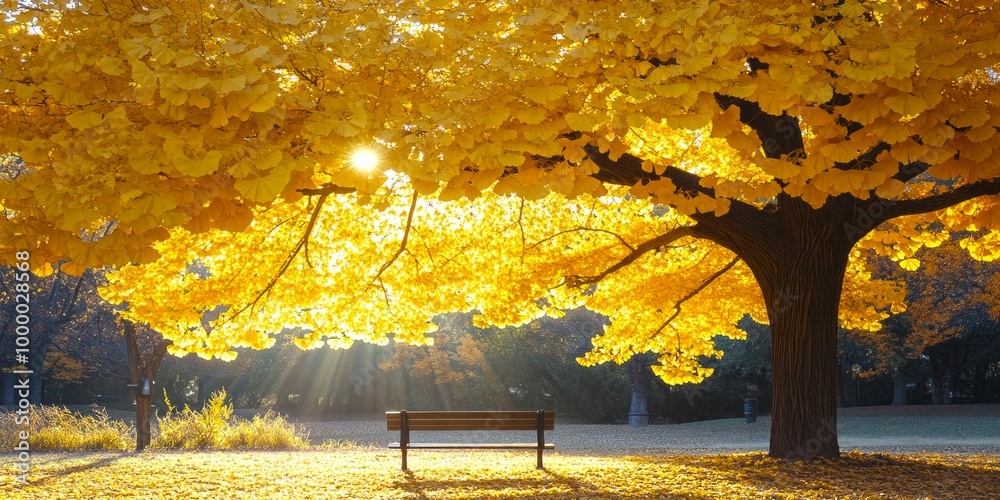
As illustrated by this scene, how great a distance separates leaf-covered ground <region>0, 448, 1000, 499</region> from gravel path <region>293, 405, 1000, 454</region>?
20.3 ft

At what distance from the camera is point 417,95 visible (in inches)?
198

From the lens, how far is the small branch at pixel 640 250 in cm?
898

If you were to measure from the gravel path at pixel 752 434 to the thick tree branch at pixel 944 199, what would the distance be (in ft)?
23.6

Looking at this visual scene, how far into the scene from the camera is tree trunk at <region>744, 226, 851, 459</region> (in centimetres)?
830

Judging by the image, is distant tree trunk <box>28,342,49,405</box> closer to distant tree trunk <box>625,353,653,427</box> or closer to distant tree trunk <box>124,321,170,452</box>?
distant tree trunk <box>124,321,170,452</box>

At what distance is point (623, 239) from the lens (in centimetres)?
1035

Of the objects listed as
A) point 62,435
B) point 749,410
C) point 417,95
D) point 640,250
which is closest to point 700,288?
point 640,250

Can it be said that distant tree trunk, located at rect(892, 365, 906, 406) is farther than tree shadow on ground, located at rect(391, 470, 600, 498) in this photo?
Yes

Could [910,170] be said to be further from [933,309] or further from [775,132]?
[933,309]

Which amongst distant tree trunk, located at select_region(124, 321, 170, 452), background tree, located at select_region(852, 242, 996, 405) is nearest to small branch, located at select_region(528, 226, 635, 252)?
distant tree trunk, located at select_region(124, 321, 170, 452)

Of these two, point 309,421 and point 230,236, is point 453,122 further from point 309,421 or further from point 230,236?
point 309,421

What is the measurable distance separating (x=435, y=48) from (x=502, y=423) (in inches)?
226

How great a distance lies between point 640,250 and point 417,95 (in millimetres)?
5260

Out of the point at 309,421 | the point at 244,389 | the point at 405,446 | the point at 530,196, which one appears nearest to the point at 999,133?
the point at 530,196
